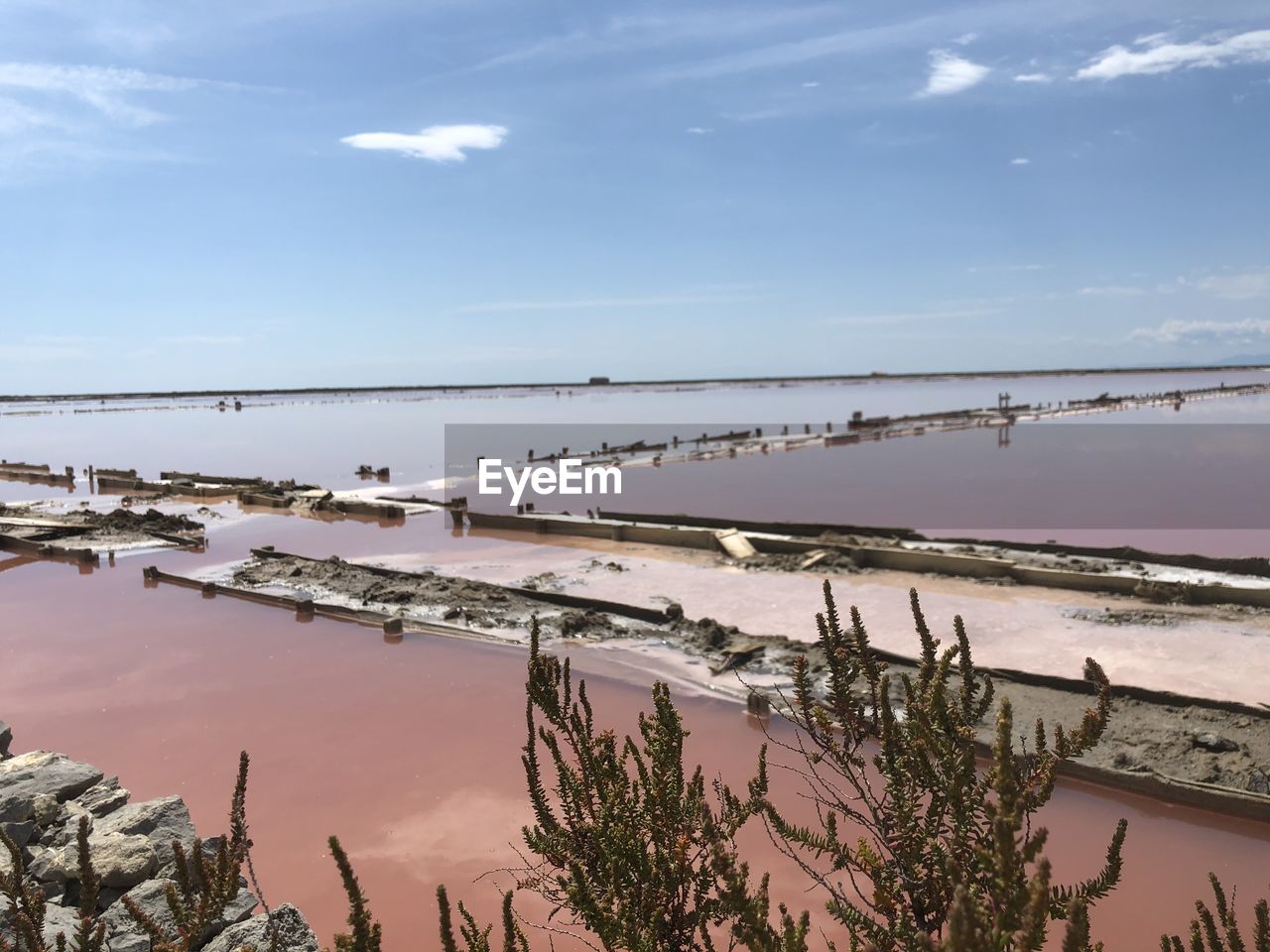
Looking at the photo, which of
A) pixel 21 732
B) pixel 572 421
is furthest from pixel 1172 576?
pixel 572 421

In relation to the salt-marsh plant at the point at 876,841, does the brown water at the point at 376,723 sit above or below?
below

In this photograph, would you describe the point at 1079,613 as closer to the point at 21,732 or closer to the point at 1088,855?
the point at 1088,855

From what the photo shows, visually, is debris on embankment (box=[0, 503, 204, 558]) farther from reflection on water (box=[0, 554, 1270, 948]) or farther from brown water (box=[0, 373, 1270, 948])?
reflection on water (box=[0, 554, 1270, 948])

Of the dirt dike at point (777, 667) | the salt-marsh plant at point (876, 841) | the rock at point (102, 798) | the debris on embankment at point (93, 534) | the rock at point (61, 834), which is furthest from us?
the debris on embankment at point (93, 534)

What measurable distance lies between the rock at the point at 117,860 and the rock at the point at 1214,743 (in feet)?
21.5

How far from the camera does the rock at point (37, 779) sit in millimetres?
4984

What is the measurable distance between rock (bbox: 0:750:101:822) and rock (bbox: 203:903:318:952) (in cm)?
172

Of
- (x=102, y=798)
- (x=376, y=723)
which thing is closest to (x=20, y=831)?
(x=102, y=798)

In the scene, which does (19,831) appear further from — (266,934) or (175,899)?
(175,899)

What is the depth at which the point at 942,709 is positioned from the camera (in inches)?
94.1

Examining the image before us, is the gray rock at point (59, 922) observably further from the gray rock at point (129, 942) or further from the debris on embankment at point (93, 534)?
the debris on embankment at point (93, 534)

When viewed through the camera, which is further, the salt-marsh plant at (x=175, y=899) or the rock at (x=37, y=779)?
the rock at (x=37, y=779)

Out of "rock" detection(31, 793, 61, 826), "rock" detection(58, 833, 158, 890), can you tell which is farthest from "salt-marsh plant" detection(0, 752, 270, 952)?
"rock" detection(31, 793, 61, 826)

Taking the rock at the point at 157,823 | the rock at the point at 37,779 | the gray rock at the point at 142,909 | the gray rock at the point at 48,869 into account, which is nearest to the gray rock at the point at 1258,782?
the gray rock at the point at 142,909
